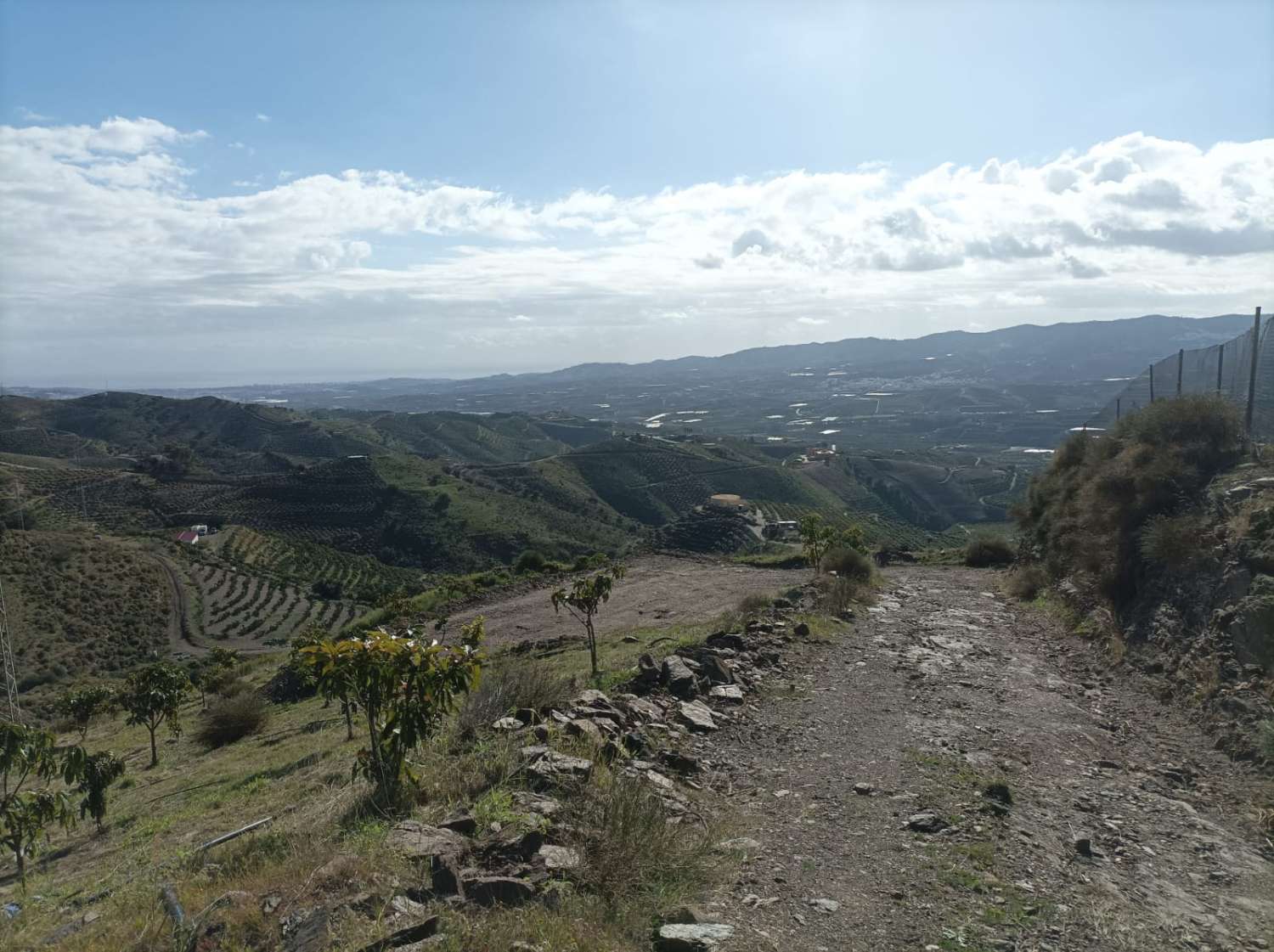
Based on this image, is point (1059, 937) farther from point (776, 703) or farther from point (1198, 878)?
point (776, 703)

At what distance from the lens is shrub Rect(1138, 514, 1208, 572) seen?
33.2 ft

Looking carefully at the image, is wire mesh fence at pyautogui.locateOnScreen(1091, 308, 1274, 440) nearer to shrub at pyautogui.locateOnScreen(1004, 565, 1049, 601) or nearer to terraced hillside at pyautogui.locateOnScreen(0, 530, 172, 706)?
shrub at pyautogui.locateOnScreen(1004, 565, 1049, 601)

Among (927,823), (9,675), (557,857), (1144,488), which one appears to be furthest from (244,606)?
(927,823)

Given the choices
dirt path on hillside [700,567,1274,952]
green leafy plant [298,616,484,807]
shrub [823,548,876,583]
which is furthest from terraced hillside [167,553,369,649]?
green leafy plant [298,616,484,807]

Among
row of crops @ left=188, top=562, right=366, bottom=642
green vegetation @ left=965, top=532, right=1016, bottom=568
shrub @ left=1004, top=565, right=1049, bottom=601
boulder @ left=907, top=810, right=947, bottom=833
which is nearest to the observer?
boulder @ left=907, top=810, right=947, bottom=833

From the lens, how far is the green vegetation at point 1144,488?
1155 centimetres

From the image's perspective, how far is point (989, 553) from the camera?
77.2ft

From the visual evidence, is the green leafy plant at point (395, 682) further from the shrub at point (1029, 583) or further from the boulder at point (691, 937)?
the shrub at point (1029, 583)

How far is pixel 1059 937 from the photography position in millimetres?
4098

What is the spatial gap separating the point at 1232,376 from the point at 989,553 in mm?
8659

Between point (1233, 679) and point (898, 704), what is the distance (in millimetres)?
3402

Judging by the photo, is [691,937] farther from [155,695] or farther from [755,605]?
[155,695]

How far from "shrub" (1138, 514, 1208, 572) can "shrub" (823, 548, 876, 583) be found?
7728mm

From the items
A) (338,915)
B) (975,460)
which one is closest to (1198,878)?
(338,915)
